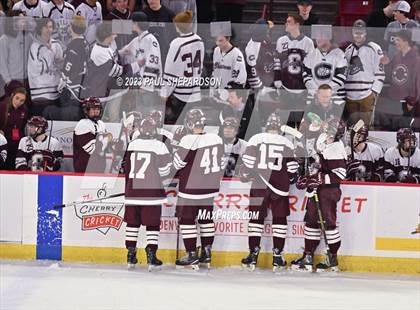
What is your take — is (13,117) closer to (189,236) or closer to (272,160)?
(189,236)

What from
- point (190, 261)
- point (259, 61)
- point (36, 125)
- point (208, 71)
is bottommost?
point (190, 261)

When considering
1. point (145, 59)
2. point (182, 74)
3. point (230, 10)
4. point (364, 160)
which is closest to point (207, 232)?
point (182, 74)

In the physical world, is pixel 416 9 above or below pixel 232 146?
above

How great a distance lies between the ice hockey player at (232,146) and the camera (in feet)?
26.7

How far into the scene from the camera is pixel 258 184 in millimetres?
8086

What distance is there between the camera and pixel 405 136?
813cm

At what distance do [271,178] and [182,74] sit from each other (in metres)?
Result: 1.17

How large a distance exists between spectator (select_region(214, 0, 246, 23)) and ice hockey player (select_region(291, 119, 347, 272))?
63.5 inches

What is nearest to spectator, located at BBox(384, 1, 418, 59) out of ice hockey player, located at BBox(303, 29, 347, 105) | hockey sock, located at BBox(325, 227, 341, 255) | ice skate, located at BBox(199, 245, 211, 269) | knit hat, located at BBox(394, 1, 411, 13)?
knit hat, located at BBox(394, 1, 411, 13)

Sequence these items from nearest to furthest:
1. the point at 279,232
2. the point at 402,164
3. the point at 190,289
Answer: the point at 190,289 < the point at 279,232 < the point at 402,164

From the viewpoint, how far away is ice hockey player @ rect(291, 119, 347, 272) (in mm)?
7977

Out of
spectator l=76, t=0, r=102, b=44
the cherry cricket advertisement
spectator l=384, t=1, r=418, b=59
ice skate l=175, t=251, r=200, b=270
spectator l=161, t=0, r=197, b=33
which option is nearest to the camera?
ice skate l=175, t=251, r=200, b=270

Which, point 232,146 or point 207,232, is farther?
point 232,146

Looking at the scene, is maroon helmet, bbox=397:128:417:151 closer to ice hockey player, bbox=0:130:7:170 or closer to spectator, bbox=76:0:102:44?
spectator, bbox=76:0:102:44
